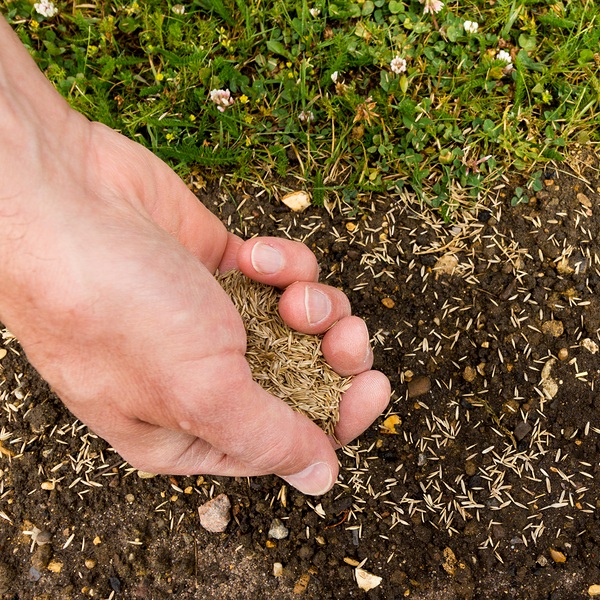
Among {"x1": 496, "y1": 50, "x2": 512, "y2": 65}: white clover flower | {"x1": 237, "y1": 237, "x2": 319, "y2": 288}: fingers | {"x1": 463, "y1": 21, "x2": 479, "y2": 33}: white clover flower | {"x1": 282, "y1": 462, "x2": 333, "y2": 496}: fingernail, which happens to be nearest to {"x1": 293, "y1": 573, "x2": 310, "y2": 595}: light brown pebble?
{"x1": 282, "y1": 462, "x2": 333, "y2": 496}: fingernail

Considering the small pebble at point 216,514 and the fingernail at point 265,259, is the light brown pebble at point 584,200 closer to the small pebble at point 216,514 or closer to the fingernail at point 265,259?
the fingernail at point 265,259

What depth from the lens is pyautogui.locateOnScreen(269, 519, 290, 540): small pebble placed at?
10.9 ft

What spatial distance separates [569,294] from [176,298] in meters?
2.32

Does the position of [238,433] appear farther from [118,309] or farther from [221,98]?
[221,98]

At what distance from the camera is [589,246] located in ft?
11.9

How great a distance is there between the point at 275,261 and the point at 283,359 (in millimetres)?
463

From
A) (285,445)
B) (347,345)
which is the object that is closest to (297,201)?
(347,345)

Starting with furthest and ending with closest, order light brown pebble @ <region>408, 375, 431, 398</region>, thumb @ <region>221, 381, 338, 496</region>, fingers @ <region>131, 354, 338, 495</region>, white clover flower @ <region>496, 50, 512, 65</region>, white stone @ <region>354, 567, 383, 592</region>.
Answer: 1. white clover flower @ <region>496, 50, 512, 65</region>
2. light brown pebble @ <region>408, 375, 431, 398</region>
3. white stone @ <region>354, 567, 383, 592</region>
4. thumb @ <region>221, 381, 338, 496</region>
5. fingers @ <region>131, 354, 338, 495</region>

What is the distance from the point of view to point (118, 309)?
2.24m

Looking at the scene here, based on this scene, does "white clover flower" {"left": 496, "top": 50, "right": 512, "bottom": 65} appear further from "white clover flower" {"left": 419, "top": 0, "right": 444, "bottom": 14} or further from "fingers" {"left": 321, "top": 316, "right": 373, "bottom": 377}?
"fingers" {"left": 321, "top": 316, "right": 373, "bottom": 377}

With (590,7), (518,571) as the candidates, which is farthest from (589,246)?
(518,571)

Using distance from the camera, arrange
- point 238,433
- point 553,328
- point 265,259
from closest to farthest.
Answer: point 238,433 < point 265,259 < point 553,328

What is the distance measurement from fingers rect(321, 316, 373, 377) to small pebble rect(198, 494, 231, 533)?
964 millimetres

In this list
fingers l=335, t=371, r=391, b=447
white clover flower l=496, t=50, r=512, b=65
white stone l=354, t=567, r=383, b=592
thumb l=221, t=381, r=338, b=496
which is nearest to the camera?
thumb l=221, t=381, r=338, b=496
